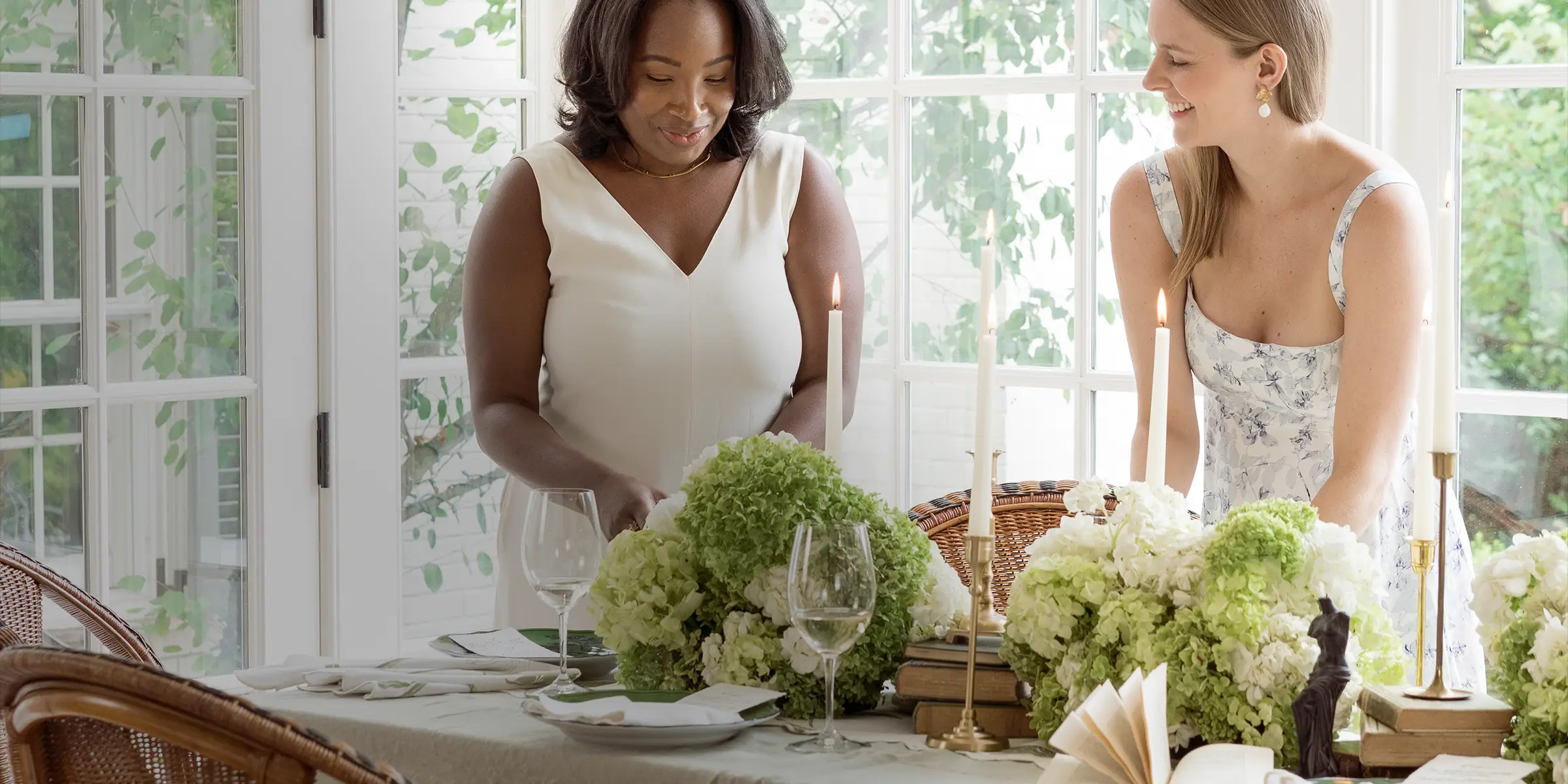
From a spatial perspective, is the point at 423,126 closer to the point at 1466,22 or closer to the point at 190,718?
the point at 1466,22

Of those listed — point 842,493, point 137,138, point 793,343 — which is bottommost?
point 842,493

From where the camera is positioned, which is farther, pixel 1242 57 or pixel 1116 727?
pixel 1242 57

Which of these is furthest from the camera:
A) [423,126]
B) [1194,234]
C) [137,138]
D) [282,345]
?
[423,126]

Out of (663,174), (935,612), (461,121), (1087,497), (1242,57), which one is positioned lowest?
(935,612)

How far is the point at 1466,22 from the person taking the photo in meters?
2.63

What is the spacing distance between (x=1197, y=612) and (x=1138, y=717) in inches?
5.3

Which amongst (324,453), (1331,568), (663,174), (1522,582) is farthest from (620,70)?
(324,453)

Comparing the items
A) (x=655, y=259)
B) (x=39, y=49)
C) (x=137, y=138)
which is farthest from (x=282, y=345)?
(x=655, y=259)

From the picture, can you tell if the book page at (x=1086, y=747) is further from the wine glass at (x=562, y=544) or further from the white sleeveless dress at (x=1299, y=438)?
the white sleeveless dress at (x=1299, y=438)

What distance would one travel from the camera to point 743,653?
1501mm

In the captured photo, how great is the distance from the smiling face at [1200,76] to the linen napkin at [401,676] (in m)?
0.99

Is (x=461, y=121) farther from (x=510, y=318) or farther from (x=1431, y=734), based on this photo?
(x=1431, y=734)

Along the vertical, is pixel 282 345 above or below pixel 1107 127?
below

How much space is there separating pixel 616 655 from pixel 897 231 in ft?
5.82
